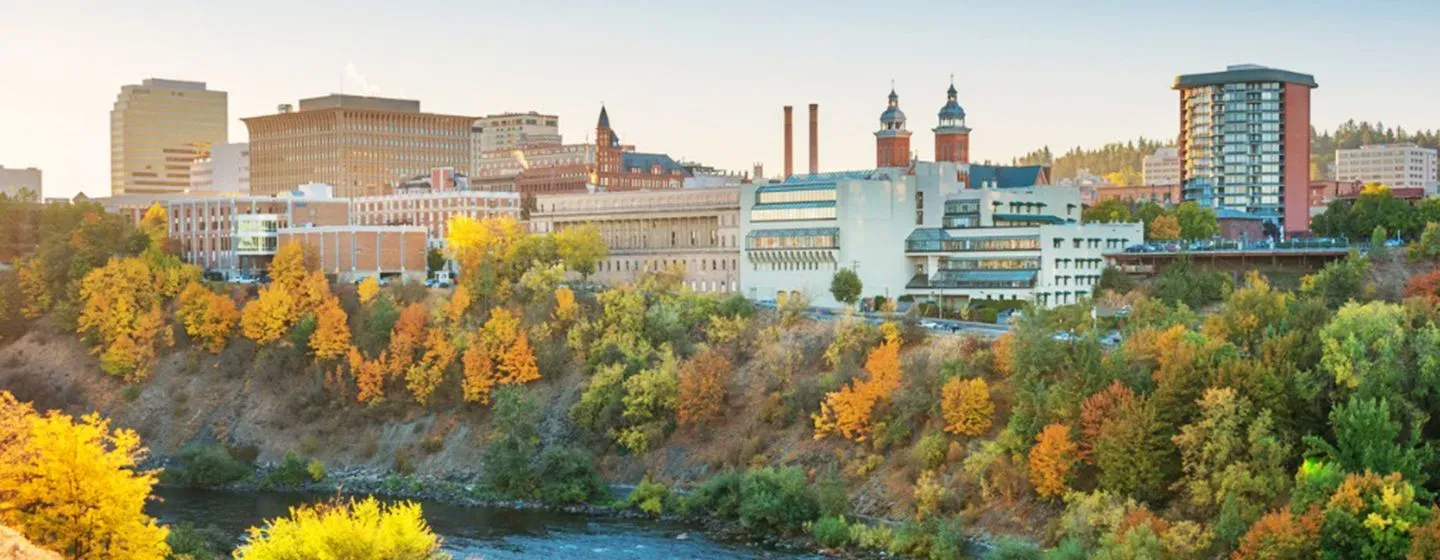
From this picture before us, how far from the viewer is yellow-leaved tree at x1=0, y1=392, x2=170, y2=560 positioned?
210 ft

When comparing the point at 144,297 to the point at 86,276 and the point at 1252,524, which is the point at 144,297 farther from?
the point at 1252,524

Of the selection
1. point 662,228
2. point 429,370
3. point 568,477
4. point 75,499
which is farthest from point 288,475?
point 662,228

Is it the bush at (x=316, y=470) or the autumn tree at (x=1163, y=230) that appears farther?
the autumn tree at (x=1163, y=230)

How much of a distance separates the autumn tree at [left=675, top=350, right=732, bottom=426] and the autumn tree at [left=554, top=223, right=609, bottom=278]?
1830 inches

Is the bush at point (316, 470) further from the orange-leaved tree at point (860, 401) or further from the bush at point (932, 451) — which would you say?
the bush at point (932, 451)

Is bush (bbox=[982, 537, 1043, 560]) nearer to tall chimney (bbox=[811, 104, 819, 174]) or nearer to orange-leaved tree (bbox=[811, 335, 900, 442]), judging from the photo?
orange-leaved tree (bbox=[811, 335, 900, 442])

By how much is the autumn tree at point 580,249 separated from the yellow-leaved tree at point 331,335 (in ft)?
85.1

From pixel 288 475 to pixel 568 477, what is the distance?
22.5 meters

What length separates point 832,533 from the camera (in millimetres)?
88812

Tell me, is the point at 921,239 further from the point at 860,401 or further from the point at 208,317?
the point at 208,317

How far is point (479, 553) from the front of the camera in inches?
3526

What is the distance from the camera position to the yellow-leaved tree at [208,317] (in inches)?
5527

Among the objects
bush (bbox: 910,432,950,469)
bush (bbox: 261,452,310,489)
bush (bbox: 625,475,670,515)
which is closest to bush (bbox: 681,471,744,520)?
bush (bbox: 625,475,670,515)

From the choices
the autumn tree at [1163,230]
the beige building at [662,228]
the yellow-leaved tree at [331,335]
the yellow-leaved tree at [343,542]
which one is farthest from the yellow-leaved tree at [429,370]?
the autumn tree at [1163,230]
